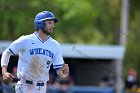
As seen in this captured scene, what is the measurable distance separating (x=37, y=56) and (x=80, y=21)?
41.9 ft

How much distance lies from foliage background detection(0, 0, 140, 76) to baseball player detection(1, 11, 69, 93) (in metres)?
3.56

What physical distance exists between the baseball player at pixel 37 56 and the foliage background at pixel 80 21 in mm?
3560

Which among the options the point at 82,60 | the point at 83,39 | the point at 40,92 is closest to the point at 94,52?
the point at 82,60

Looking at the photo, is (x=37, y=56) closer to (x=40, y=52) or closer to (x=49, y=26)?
(x=40, y=52)

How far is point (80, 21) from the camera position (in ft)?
69.3

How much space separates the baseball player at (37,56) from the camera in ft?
27.5

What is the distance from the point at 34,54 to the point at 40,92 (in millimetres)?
547

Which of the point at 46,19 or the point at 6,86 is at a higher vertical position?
the point at 46,19

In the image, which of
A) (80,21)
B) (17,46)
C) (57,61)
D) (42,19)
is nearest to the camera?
(17,46)

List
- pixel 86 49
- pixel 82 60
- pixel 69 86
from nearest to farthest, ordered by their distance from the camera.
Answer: pixel 69 86
pixel 86 49
pixel 82 60

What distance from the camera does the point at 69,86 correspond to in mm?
16656

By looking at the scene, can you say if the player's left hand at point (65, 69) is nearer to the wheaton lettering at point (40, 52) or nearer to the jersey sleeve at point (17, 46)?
the wheaton lettering at point (40, 52)

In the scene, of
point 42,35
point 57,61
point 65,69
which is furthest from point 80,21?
point 65,69

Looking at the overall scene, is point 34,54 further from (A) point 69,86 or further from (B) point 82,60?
(B) point 82,60
